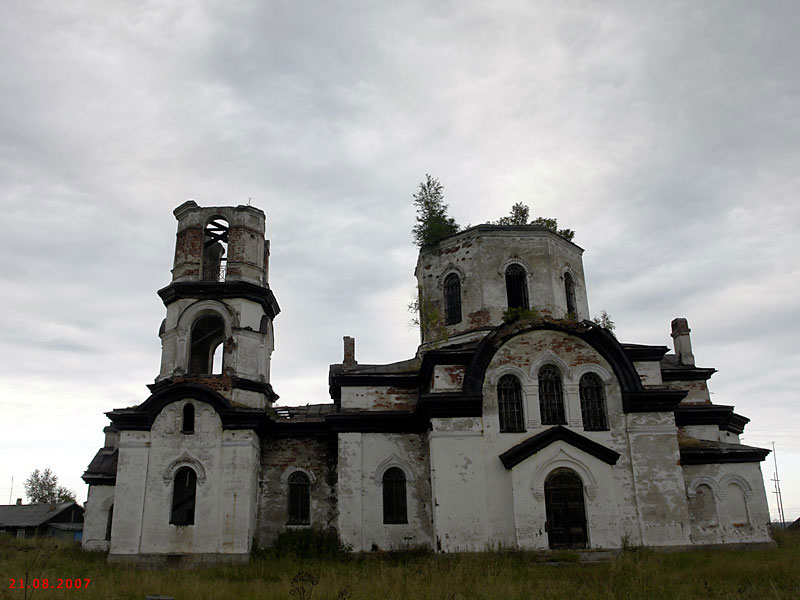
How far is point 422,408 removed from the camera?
18031mm

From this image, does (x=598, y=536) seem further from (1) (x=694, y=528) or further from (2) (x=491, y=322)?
(2) (x=491, y=322)

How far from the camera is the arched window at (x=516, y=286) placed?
21172 millimetres

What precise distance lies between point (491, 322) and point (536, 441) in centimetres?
498

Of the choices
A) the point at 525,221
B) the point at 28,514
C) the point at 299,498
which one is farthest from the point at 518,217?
the point at 28,514

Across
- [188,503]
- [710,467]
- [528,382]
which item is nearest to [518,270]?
[528,382]

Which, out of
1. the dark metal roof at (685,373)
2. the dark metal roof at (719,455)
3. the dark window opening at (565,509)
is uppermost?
the dark metal roof at (685,373)

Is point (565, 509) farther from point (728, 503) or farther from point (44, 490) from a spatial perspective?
point (44, 490)

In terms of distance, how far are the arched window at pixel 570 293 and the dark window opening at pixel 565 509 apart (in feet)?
21.4

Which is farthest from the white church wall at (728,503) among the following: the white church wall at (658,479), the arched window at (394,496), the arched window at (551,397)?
the arched window at (394,496)

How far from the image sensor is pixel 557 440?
16.9m

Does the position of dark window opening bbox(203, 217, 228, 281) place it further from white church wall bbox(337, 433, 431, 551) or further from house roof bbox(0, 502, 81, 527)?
house roof bbox(0, 502, 81, 527)

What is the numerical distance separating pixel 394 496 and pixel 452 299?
680cm

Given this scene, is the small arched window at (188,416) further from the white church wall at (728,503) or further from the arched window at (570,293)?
the white church wall at (728,503)

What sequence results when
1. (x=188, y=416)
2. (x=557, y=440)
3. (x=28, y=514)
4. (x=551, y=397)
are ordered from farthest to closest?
(x=28, y=514), (x=188, y=416), (x=551, y=397), (x=557, y=440)
